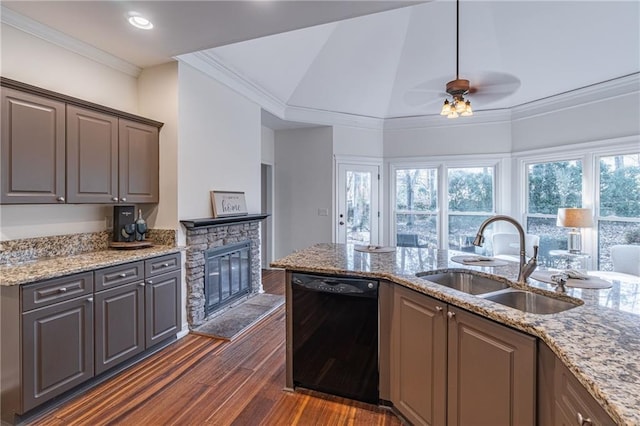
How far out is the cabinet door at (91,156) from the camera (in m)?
2.50

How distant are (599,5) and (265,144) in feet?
15.5

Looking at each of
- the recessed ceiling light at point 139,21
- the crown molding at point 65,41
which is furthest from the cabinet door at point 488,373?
the crown molding at point 65,41

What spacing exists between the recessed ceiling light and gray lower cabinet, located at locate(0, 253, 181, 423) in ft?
6.23

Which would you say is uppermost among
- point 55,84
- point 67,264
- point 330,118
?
point 330,118

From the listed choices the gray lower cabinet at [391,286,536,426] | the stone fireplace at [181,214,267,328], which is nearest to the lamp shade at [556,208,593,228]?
the gray lower cabinet at [391,286,536,426]

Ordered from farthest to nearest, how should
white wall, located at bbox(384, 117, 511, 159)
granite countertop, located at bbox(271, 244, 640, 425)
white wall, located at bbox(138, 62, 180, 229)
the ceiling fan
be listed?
white wall, located at bbox(384, 117, 511, 159), white wall, located at bbox(138, 62, 180, 229), the ceiling fan, granite countertop, located at bbox(271, 244, 640, 425)

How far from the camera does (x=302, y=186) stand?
6.00 m

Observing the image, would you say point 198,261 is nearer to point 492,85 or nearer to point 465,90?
point 465,90

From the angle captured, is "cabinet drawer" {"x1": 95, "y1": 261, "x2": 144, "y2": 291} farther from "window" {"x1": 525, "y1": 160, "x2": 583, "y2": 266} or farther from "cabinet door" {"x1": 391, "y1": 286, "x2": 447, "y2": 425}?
"window" {"x1": 525, "y1": 160, "x2": 583, "y2": 266}

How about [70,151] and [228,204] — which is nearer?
[70,151]

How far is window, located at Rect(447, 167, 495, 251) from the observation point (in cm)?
564

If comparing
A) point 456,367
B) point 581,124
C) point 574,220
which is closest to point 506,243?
point 574,220

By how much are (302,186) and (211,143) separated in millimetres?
2515

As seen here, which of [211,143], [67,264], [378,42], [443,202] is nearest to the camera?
[67,264]
